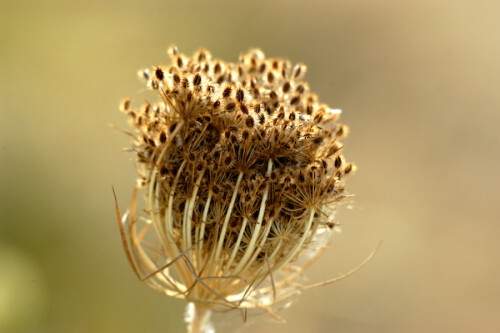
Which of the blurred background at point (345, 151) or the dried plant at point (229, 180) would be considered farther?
the blurred background at point (345, 151)

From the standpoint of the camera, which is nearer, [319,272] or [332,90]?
[319,272]

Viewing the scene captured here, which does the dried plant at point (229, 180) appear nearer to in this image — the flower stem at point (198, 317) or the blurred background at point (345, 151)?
the flower stem at point (198, 317)

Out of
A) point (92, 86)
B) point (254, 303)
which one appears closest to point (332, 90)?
point (92, 86)

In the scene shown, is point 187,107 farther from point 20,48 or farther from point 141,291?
point 20,48

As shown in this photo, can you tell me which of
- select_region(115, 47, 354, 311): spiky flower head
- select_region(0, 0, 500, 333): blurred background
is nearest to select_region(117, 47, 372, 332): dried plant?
select_region(115, 47, 354, 311): spiky flower head

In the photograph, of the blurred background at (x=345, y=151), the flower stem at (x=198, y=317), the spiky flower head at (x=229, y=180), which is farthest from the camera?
the blurred background at (x=345, y=151)

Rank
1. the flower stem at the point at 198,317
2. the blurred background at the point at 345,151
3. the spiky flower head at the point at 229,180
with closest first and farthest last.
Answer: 1. the spiky flower head at the point at 229,180
2. the flower stem at the point at 198,317
3. the blurred background at the point at 345,151

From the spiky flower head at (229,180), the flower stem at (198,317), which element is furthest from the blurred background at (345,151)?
the spiky flower head at (229,180)
